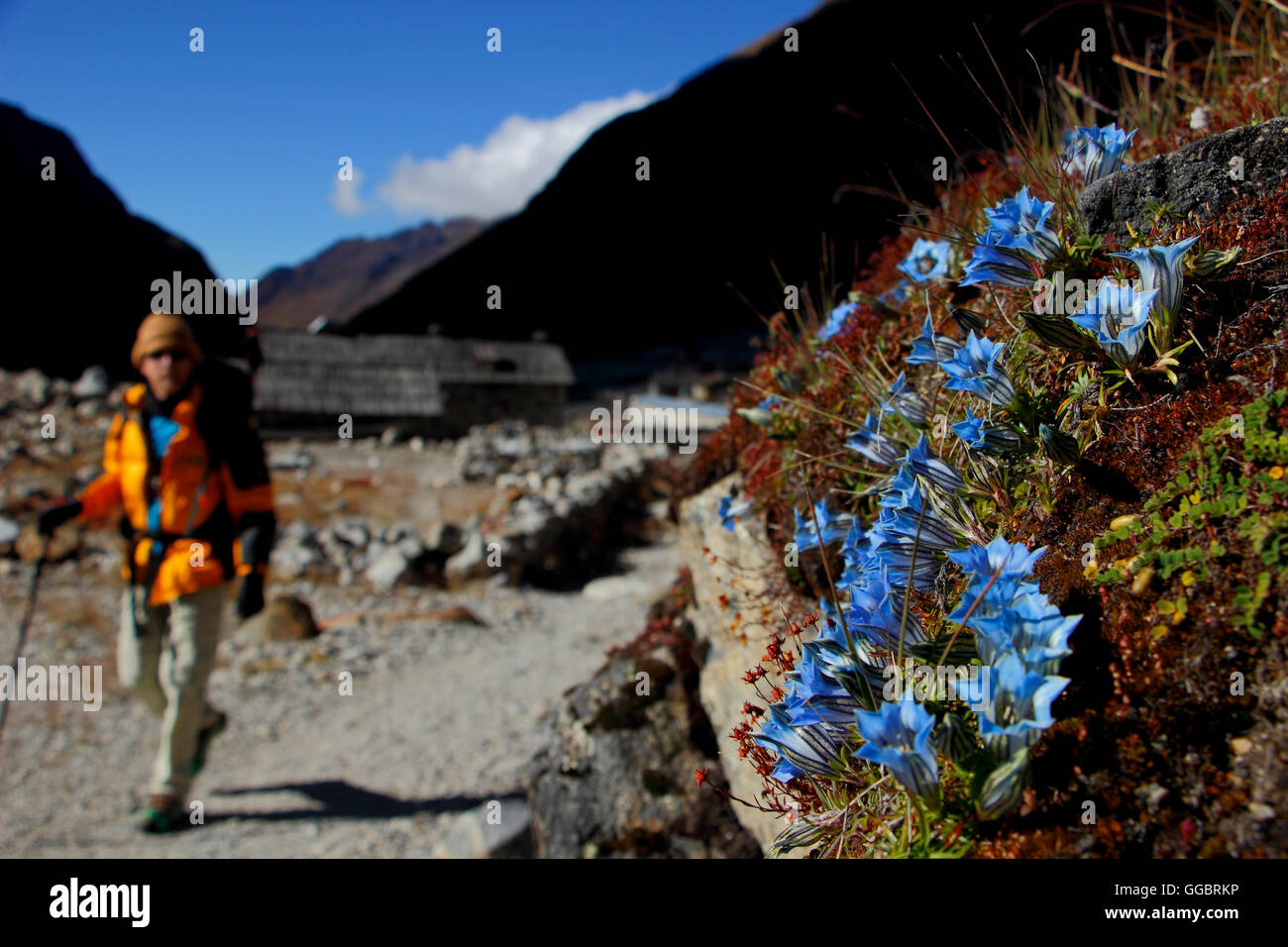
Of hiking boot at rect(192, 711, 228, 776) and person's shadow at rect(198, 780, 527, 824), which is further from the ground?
hiking boot at rect(192, 711, 228, 776)

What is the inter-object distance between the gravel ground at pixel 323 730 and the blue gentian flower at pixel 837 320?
3.38m

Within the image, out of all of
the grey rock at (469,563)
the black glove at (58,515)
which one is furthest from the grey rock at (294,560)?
the black glove at (58,515)

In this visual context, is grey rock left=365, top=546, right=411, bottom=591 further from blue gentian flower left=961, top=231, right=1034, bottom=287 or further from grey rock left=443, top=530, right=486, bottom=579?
blue gentian flower left=961, top=231, right=1034, bottom=287

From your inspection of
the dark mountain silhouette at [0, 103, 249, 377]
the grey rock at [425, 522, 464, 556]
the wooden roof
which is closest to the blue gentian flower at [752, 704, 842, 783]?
the grey rock at [425, 522, 464, 556]

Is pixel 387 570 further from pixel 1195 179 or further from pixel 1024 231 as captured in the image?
pixel 1195 179

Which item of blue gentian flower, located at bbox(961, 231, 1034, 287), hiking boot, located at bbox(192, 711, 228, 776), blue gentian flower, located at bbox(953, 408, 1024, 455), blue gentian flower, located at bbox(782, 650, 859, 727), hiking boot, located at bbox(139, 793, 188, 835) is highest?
blue gentian flower, located at bbox(961, 231, 1034, 287)

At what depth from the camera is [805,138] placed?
8469 mm

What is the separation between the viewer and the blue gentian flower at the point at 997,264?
6.68 ft

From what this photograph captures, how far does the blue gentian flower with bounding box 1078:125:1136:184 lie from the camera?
7.47 feet

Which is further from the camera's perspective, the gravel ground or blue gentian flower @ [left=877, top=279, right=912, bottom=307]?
the gravel ground

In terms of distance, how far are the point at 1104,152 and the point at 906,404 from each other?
0.92 metres

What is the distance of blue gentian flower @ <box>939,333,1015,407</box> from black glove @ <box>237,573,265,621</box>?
489 centimetres

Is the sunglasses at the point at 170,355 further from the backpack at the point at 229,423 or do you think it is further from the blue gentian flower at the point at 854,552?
the blue gentian flower at the point at 854,552

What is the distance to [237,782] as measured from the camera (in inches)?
226
